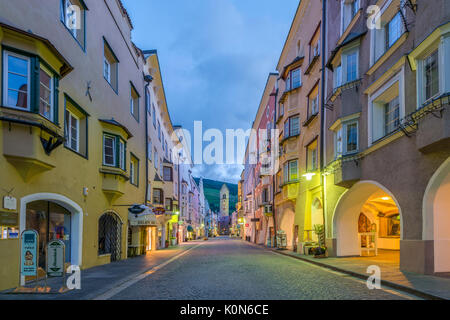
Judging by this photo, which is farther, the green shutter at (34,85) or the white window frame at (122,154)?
the white window frame at (122,154)


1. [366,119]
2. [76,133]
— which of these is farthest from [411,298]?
[76,133]

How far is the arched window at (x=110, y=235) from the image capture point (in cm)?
1883

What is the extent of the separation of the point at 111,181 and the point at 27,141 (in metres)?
7.85

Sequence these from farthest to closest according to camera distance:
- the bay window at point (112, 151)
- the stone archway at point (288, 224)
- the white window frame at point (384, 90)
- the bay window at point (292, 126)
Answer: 1. the stone archway at point (288, 224)
2. the bay window at point (292, 126)
3. the bay window at point (112, 151)
4. the white window frame at point (384, 90)

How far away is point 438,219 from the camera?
38.9 feet

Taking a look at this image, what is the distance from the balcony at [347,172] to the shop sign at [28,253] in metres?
12.8

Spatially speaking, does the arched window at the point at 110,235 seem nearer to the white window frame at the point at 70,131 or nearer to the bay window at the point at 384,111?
the white window frame at the point at 70,131

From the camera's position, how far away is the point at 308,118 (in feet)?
79.0

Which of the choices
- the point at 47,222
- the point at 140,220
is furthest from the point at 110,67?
the point at 47,222

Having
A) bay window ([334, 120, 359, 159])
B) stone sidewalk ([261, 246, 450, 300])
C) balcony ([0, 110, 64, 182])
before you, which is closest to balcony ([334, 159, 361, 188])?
bay window ([334, 120, 359, 159])

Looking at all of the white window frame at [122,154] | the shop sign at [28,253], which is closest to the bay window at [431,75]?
the shop sign at [28,253]

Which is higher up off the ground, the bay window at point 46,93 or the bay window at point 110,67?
the bay window at point 110,67

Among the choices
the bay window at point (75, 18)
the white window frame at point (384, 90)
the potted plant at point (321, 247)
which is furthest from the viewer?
the potted plant at point (321, 247)
